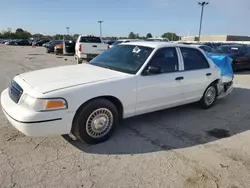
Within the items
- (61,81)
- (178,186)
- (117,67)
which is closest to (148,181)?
(178,186)

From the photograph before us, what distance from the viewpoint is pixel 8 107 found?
3.25 metres

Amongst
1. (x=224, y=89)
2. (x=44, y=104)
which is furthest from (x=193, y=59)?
(x=44, y=104)

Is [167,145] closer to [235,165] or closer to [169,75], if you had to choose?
[235,165]

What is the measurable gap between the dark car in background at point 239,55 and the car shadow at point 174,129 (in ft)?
22.2

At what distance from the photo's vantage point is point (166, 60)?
4.33 metres

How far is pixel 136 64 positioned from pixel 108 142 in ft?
4.68

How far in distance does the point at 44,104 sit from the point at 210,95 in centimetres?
401

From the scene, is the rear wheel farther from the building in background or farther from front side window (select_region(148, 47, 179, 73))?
the building in background

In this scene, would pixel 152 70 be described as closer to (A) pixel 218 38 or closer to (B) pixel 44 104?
(B) pixel 44 104

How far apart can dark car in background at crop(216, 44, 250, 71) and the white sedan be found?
A: 7.72 m

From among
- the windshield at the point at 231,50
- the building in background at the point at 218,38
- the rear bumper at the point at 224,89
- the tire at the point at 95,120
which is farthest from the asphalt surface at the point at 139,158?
the building in background at the point at 218,38

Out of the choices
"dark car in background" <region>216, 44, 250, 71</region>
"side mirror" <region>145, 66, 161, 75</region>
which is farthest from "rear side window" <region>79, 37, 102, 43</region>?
"side mirror" <region>145, 66, 161, 75</region>

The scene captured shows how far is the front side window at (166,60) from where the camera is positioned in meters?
4.12

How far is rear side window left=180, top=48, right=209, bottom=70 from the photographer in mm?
4691
